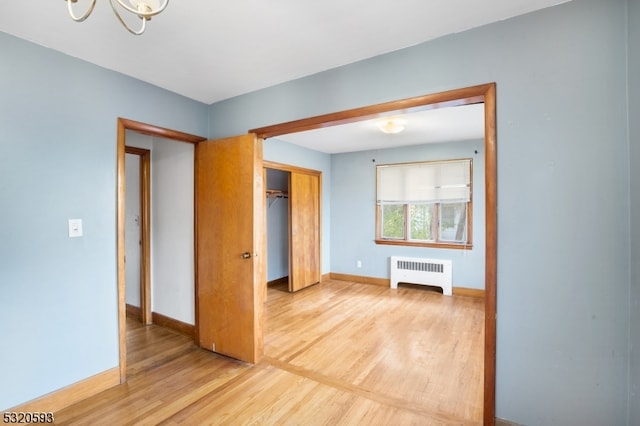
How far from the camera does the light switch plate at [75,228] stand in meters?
2.05

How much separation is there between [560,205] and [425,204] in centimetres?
330

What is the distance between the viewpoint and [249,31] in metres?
1.77

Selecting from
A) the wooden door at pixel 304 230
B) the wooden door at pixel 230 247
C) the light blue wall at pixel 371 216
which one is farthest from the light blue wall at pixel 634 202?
the wooden door at pixel 304 230

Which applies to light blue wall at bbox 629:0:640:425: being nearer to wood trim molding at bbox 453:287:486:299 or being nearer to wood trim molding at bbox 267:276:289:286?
wood trim molding at bbox 453:287:486:299

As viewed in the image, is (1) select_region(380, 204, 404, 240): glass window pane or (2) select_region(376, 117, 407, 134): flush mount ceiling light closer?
(2) select_region(376, 117, 407, 134): flush mount ceiling light

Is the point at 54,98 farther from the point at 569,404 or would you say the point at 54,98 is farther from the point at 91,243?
the point at 569,404

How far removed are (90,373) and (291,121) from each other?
2444 mm

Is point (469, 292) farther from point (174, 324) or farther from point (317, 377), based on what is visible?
point (174, 324)

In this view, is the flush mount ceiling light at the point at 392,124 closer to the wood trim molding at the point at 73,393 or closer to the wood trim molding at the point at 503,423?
the wood trim molding at the point at 503,423

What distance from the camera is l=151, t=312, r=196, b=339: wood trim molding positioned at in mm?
3107

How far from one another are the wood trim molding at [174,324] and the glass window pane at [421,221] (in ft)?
11.8

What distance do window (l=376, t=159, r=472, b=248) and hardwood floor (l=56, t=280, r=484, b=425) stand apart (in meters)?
1.40

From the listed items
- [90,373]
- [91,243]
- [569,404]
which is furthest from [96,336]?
[569,404]

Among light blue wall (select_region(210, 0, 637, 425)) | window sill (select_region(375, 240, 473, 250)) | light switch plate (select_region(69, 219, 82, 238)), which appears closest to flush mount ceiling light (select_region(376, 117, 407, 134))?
light blue wall (select_region(210, 0, 637, 425))
